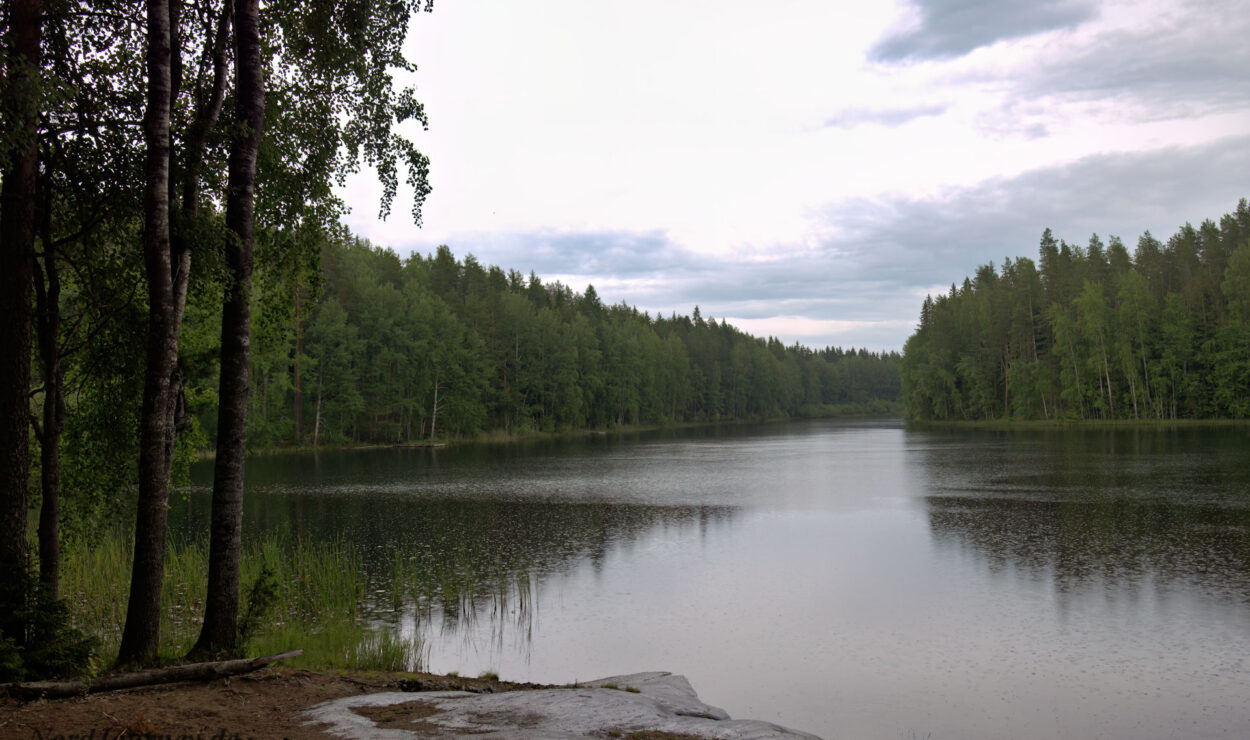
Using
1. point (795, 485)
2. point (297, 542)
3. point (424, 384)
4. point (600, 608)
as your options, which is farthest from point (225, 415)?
point (424, 384)

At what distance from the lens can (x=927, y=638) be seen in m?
13.0

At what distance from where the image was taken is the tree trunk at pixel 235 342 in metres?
8.97

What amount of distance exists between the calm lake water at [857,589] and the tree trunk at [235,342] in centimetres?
366

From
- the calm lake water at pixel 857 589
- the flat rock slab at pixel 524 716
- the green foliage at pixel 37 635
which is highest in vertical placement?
the green foliage at pixel 37 635

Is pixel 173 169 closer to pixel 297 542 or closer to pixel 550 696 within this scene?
pixel 550 696

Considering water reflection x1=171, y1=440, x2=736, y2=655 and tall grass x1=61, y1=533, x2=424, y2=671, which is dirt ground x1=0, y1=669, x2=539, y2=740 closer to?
tall grass x1=61, y1=533, x2=424, y2=671

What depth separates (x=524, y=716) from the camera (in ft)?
23.2

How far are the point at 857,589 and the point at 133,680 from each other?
1350 centimetres

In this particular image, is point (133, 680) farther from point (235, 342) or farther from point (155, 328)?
point (235, 342)

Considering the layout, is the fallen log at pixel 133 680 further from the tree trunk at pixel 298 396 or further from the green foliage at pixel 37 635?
the tree trunk at pixel 298 396

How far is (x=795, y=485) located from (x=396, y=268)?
228ft

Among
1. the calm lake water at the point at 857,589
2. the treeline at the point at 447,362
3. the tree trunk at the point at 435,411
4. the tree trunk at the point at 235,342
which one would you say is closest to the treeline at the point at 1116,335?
the treeline at the point at 447,362

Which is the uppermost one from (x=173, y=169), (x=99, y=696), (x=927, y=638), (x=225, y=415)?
(x=173, y=169)

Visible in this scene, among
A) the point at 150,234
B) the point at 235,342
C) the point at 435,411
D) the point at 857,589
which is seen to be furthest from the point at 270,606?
the point at 435,411
